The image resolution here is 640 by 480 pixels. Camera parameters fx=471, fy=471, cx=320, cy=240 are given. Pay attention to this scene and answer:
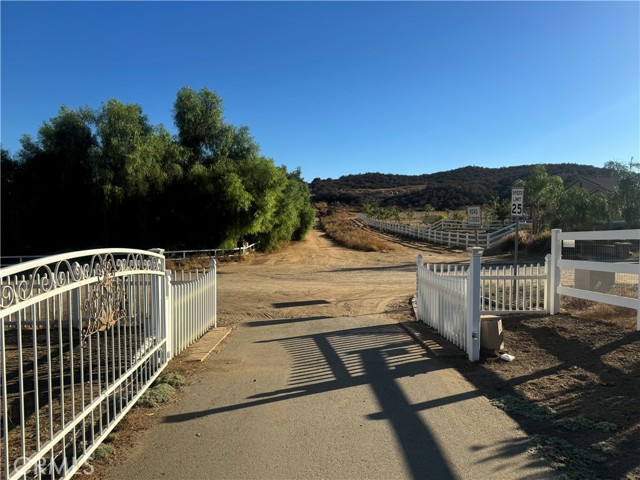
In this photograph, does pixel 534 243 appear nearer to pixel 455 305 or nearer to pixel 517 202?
pixel 517 202

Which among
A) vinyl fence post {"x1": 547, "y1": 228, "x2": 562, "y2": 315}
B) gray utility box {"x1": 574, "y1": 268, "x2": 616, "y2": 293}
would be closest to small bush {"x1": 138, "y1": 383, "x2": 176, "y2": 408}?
vinyl fence post {"x1": 547, "y1": 228, "x2": 562, "y2": 315}

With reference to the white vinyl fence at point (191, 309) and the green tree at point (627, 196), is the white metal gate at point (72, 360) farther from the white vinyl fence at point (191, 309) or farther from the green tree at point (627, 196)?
the green tree at point (627, 196)

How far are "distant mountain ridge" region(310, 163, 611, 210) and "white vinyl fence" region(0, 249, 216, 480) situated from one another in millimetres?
82399

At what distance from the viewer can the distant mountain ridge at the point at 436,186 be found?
3956 inches

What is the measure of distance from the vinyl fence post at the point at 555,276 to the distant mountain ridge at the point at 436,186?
7605 centimetres

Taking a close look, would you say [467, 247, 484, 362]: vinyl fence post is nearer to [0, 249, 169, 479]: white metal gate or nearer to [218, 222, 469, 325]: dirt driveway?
[218, 222, 469, 325]: dirt driveway

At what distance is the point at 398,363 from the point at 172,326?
130 inches

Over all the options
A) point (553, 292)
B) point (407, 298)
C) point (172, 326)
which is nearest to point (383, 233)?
point (407, 298)

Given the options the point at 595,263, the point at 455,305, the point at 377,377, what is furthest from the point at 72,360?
the point at 595,263

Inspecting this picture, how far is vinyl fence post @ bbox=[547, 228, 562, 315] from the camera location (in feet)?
31.0

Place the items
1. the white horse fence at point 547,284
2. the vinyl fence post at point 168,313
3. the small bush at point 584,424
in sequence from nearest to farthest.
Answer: the small bush at point 584,424, the vinyl fence post at point 168,313, the white horse fence at point 547,284

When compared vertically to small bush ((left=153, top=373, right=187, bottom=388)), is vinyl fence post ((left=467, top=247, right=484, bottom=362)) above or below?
above

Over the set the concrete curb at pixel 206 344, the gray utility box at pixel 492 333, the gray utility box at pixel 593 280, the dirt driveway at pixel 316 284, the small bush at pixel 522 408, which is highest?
the gray utility box at pixel 593 280

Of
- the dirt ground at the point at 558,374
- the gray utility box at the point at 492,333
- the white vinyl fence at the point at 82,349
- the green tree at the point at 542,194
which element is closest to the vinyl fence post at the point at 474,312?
the dirt ground at the point at 558,374
